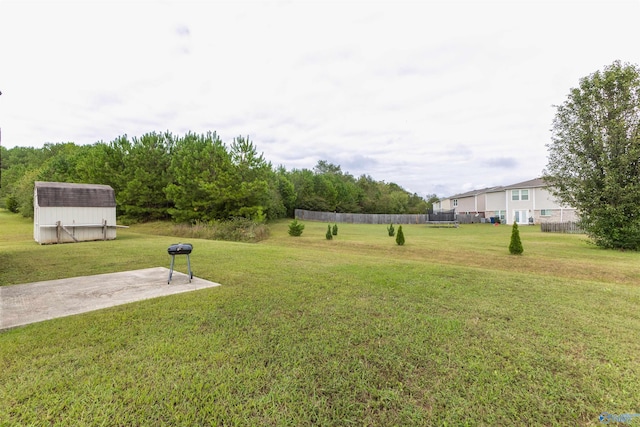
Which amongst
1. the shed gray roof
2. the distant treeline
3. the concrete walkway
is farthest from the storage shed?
the concrete walkway

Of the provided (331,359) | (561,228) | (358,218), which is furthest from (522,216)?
(331,359)

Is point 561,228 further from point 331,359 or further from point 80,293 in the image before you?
point 80,293

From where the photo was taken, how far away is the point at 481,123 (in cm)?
2044

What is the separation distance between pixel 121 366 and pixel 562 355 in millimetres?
4167

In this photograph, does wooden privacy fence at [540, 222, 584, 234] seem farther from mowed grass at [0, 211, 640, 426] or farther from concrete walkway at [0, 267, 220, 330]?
concrete walkway at [0, 267, 220, 330]

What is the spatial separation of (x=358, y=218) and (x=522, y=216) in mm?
19712

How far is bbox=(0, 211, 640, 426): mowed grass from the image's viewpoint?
1.97 metres

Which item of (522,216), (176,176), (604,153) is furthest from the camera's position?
(522,216)

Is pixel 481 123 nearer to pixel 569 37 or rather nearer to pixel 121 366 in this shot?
pixel 569 37

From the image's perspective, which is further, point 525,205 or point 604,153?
point 525,205

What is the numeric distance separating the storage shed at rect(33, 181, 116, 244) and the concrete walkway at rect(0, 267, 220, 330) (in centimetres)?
1011

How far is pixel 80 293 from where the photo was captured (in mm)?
4531

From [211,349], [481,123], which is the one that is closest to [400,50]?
[481,123]

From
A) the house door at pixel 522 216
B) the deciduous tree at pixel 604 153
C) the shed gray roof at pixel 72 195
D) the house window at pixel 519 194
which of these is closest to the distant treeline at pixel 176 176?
the shed gray roof at pixel 72 195
